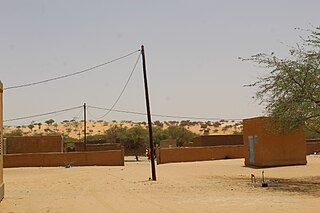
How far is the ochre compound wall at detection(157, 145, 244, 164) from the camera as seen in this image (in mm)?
49906

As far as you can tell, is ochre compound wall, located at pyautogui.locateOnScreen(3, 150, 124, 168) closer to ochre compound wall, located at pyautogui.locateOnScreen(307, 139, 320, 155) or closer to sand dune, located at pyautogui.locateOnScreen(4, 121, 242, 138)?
ochre compound wall, located at pyautogui.locateOnScreen(307, 139, 320, 155)

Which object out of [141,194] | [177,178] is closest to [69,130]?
[177,178]

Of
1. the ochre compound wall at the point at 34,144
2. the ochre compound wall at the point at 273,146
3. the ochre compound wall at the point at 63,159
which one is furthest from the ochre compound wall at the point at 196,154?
the ochre compound wall at the point at 34,144

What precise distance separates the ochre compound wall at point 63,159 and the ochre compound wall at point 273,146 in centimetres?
1457

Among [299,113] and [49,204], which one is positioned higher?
[299,113]

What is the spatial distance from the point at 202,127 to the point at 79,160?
2934 inches

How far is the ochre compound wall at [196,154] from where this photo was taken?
49.9 m

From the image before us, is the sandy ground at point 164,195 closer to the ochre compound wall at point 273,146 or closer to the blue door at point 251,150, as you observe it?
the ochre compound wall at point 273,146

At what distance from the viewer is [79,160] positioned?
1924 inches

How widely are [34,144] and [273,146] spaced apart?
1079 inches

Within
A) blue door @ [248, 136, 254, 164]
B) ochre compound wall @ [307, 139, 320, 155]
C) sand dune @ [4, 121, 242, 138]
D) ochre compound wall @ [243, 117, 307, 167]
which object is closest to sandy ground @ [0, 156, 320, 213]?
ochre compound wall @ [243, 117, 307, 167]

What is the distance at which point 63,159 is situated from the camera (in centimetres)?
4844

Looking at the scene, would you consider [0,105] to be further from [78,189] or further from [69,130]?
[69,130]

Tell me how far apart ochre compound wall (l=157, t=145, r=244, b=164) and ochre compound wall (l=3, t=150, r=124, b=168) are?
164 inches
